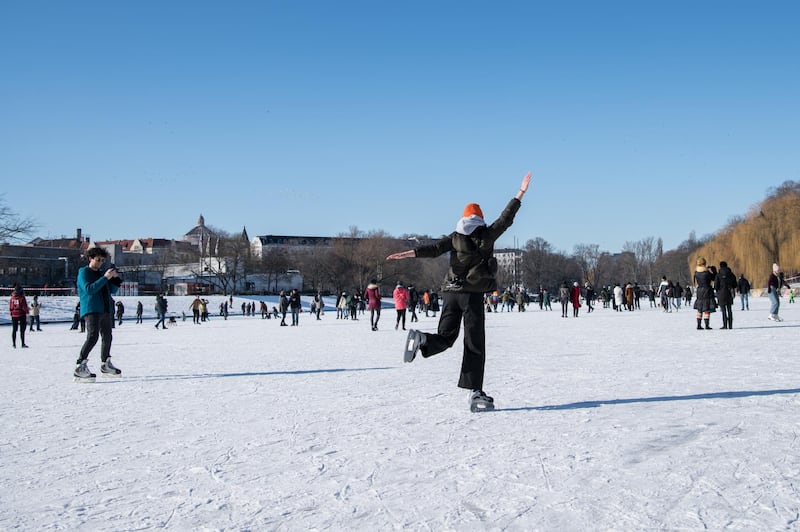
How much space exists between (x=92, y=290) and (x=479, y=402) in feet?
14.8

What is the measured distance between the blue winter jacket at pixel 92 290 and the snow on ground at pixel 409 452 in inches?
30.8

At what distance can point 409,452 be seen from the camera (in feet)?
12.1

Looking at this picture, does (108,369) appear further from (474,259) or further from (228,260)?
(228,260)


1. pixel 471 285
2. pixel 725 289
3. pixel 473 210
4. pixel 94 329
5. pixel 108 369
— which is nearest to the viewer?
pixel 471 285

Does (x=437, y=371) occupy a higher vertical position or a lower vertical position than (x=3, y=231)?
lower

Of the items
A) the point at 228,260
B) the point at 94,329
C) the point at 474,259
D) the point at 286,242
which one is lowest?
the point at 94,329

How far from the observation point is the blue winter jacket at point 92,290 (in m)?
7.34

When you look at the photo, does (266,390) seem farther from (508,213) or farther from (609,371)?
(609,371)

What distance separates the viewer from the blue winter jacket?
7340mm

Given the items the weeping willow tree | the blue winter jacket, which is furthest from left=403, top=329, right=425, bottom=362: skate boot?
the weeping willow tree

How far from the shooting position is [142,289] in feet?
257

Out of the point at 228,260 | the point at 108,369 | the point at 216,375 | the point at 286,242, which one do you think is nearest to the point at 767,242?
the point at 216,375

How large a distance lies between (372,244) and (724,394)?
287 feet

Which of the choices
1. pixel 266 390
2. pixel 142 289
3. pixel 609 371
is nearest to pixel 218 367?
pixel 266 390
